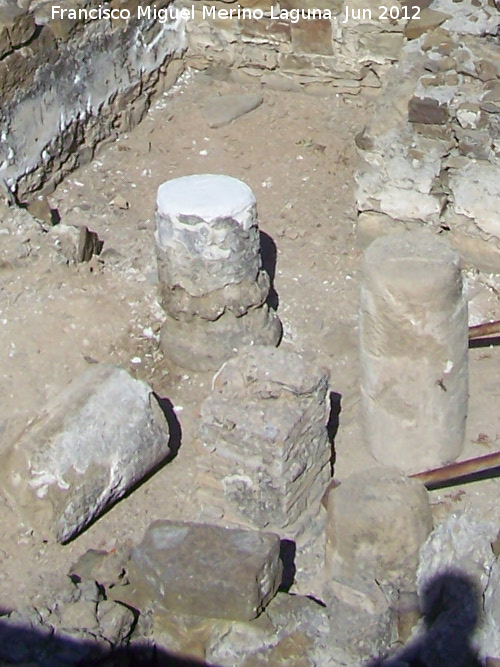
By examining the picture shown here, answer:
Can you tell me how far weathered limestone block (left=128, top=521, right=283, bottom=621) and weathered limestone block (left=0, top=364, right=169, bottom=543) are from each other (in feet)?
1.66

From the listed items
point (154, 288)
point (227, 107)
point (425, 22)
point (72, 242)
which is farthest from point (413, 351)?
point (227, 107)

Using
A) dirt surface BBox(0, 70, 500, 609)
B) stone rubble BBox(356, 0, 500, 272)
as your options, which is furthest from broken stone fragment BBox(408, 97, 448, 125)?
dirt surface BBox(0, 70, 500, 609)

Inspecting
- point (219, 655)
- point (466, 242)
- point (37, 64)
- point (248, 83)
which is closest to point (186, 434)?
point (219, 655)

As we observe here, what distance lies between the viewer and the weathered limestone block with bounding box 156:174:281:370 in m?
6.57

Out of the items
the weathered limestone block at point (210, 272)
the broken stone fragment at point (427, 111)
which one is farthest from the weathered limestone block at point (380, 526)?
the broken stone fragment at point (427, 111)

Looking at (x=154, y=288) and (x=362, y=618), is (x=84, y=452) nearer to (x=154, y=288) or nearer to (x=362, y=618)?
(x=362, y=618)

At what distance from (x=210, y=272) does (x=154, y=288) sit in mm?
956

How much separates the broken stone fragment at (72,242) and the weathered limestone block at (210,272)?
0.87 meters

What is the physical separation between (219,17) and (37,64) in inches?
77.9

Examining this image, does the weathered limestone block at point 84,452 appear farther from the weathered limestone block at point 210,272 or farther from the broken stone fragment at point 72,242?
the broken stone fragment at point 72,242

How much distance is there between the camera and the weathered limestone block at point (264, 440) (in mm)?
5625

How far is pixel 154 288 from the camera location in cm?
758

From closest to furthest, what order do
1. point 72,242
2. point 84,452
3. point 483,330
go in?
point 84,452 < point 483,330 < point 72,242

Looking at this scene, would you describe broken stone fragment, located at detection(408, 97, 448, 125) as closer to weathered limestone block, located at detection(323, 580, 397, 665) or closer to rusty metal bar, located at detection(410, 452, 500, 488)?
rusty metal bar, located at detection(410, 452, 500, 488)
